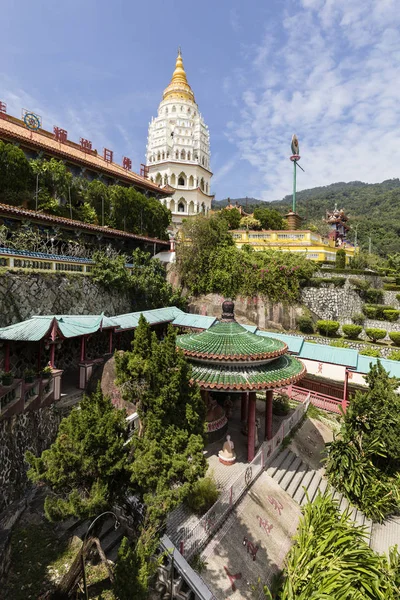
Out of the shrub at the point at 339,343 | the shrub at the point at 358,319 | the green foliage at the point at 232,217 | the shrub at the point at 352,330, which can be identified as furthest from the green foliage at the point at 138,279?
the green foliage at the point at 232,217

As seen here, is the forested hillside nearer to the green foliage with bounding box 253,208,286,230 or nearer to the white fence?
the green foliage with bounding box 253,208,286,230

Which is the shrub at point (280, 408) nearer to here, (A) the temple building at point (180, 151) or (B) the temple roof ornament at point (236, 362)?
(B) the temple roof ornament at point (236, 362)

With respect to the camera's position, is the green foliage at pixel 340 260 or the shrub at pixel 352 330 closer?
the shrub at pixel 352 330

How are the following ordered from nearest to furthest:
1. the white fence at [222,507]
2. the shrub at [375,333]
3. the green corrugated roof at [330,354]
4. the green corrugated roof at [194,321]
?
the white fence at [222,507], the green corrugated roof at [330,354], the green corrugated roof at [194,321], the shrub at [375,333]

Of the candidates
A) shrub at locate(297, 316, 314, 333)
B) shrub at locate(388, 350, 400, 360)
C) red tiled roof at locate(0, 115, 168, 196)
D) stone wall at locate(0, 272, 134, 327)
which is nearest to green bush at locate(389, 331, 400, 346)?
shrub at locate(388, 350, 400, 360)

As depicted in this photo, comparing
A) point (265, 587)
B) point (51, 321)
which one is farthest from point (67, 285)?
point (265, 587)

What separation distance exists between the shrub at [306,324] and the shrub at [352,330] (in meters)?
2.54

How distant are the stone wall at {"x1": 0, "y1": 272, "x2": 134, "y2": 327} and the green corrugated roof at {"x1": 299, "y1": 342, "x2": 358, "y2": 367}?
12.9m

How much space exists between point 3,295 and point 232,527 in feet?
44.9

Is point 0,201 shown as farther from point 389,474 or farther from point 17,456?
point 389,474

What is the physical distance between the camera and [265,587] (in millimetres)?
7188

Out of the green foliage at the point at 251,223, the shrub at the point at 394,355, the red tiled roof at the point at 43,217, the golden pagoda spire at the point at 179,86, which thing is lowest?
the shrub at the point at 394,355

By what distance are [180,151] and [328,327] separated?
119 feet

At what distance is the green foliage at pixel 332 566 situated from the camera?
23.3ft
